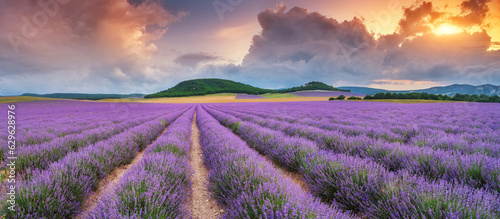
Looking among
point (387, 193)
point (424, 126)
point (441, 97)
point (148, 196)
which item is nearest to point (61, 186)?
point (148, 196)

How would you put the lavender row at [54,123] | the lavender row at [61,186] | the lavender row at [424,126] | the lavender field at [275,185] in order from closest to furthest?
1. the lavender field at [275,185]
2. the lavender row at [61,186]
3. the lavender row at [424,126]
4. the lavender row at [54,123]

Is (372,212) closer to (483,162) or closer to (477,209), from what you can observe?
(477,209)

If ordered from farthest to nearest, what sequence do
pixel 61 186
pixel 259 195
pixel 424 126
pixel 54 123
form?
pixel 54 123
pixel 424 126
pixel 61 186
pixel 259 195

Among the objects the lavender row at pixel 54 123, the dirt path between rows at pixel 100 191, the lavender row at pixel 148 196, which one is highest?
the lavender row at pixel 148 196

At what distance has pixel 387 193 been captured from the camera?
172cm

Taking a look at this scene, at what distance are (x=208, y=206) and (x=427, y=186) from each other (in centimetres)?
252

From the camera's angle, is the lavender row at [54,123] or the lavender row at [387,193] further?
the lavender row at [54,123]

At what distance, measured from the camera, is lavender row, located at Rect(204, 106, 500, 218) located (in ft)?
4.60

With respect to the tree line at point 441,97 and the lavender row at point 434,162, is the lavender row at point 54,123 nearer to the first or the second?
the lavender row at point 434,162

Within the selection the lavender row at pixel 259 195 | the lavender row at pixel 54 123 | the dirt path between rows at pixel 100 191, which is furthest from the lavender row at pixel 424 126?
the lavender row at pixel 54 123

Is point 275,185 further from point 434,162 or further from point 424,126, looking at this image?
point 424,126

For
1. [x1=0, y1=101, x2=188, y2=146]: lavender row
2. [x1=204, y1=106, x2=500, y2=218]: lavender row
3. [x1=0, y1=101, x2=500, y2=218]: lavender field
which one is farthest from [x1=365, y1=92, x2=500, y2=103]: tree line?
[x1=0, y1=101, x2=188, y2=146]: lavender row

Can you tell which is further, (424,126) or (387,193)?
(424,126)

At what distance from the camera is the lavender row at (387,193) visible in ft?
4.60
